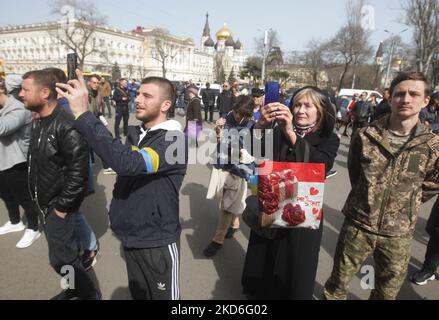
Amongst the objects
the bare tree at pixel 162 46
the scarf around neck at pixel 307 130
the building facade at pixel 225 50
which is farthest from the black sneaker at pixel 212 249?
the building facade at pixel 225 50

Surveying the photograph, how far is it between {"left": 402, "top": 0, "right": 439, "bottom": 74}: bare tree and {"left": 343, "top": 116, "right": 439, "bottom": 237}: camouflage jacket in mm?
22912

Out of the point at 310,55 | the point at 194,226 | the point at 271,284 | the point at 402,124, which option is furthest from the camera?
the point at 310,55

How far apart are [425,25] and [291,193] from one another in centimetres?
2418

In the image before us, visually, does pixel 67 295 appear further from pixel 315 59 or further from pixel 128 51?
pixel 128 51

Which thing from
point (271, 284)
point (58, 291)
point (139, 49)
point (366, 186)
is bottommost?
point (58, 291)

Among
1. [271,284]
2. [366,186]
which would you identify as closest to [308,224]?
[366,186]

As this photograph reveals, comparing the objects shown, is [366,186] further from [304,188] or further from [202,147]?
[202,147]

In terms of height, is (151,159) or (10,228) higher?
(151,159)

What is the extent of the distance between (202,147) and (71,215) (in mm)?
6277

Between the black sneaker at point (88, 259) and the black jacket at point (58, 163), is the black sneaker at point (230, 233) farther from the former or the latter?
the black jacket at point (58, 163)

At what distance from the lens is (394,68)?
4400cm

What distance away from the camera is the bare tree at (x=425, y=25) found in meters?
18.8

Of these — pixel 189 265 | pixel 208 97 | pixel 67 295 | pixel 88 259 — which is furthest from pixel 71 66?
pixel 208 97

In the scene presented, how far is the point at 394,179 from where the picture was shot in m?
1.96
